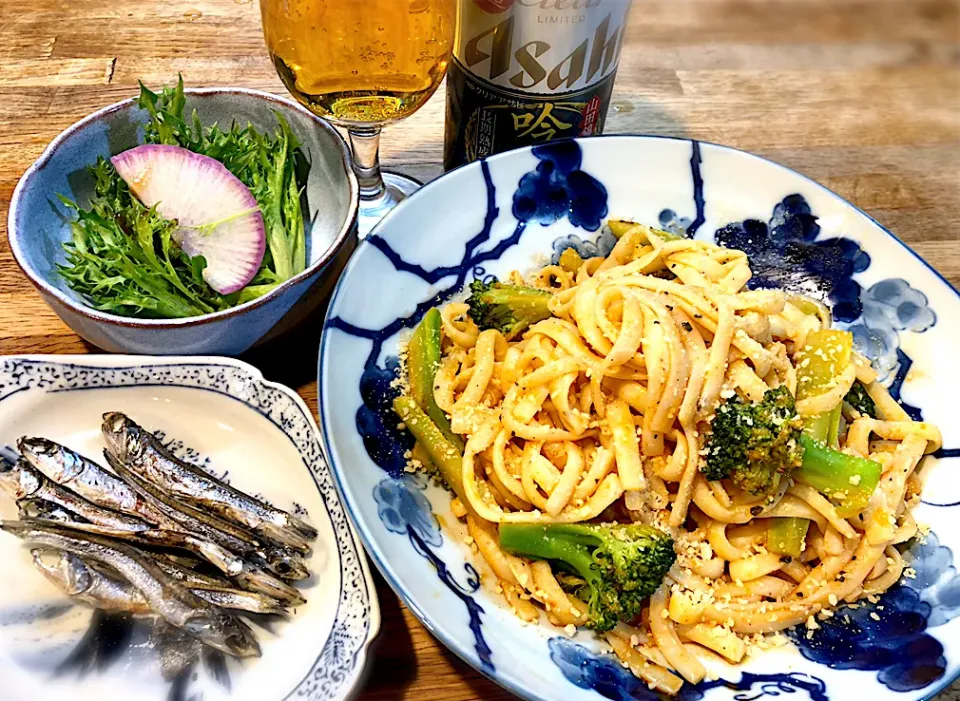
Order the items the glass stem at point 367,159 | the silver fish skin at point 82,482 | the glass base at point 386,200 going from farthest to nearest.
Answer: the glass base at point 386,200 → the glass stem at point 367,159 → the silver fish skin at point 82,482

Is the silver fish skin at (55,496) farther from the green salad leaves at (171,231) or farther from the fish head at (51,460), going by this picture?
the green salad leaves at (171,231)

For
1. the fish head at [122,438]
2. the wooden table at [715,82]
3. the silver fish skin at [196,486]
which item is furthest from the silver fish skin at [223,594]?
the wooden table at [715,82]

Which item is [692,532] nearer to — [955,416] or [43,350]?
[955,416]

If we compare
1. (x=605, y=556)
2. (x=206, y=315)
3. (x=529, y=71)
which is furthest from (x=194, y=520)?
(x=529, y=71)

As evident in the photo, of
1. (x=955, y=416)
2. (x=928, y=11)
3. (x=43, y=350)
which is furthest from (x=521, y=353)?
(x=928, y=11)

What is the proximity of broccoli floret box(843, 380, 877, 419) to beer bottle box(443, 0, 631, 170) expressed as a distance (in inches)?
38.6

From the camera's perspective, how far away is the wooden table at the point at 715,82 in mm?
2611

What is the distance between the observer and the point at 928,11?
3.55m

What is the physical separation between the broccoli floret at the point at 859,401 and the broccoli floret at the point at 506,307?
2.36 ft

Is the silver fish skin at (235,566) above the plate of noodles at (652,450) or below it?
below

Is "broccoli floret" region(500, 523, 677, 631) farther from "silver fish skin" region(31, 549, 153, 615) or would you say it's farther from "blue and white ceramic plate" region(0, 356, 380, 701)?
"silver fish skin" region(31, 549, 153, 615)

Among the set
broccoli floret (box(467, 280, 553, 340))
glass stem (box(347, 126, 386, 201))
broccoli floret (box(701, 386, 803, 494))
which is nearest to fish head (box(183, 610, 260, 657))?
broccoli floret (box(467, 280, 553, 340))

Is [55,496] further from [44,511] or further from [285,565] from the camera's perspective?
[285,565]

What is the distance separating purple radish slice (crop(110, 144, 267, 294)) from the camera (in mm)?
1924
